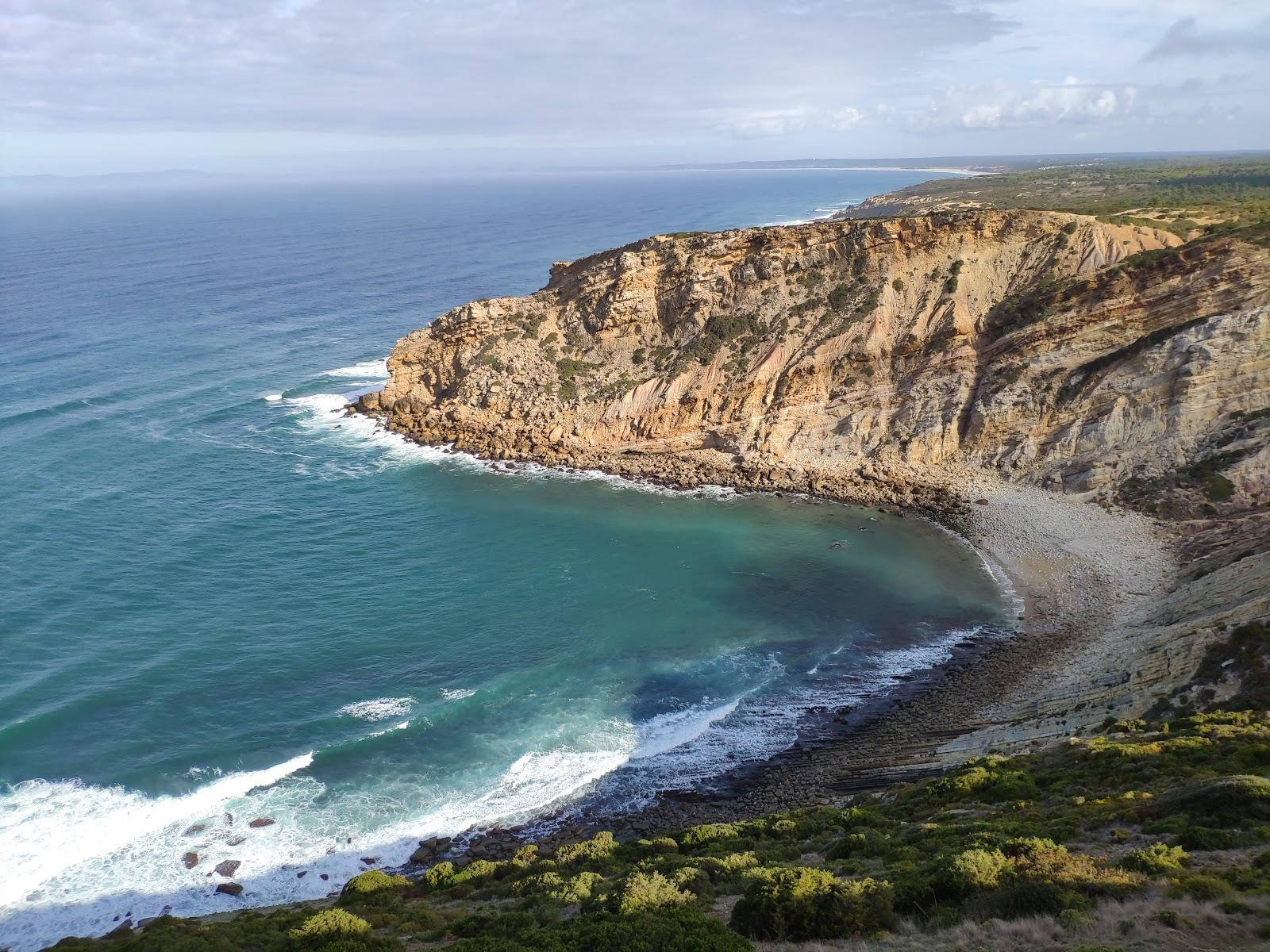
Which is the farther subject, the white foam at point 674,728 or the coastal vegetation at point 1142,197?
the coastal vegetation at point 1142,197

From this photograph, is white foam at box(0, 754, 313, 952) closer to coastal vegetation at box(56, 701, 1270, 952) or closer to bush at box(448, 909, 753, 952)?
coastal vegetation at box(56, 701, 1270, 952)

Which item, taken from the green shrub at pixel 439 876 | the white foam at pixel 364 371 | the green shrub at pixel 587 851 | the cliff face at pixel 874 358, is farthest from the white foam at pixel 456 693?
the white foam at pixel 364 371

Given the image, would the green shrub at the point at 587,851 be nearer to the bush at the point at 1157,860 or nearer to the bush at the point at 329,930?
the bush at the point at 329,930

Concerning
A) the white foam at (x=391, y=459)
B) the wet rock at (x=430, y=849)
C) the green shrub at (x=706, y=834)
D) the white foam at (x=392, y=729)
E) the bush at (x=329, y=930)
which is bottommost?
the wet rock at (x=430, y=849)

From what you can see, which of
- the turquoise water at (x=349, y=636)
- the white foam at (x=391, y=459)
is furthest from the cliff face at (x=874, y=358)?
the turquoise water at (x=349, y=636)

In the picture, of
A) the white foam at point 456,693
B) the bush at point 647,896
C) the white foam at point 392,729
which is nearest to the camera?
the bush at point 647,896

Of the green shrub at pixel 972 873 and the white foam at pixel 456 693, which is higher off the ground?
the green shrub at pixel 972 873

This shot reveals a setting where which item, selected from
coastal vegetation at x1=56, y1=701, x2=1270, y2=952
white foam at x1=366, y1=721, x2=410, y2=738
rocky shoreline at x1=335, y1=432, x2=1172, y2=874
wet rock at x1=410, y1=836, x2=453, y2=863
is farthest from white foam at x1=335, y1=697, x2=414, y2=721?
coastal vegetation at x1=56, y1=701, x2=1270, y2=952

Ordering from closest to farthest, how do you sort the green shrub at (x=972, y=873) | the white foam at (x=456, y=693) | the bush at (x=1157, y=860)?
the bush at (x=1157, y=860) → the green shrub at (x=972, y=873) → the white foam at (x=456, y=693)
